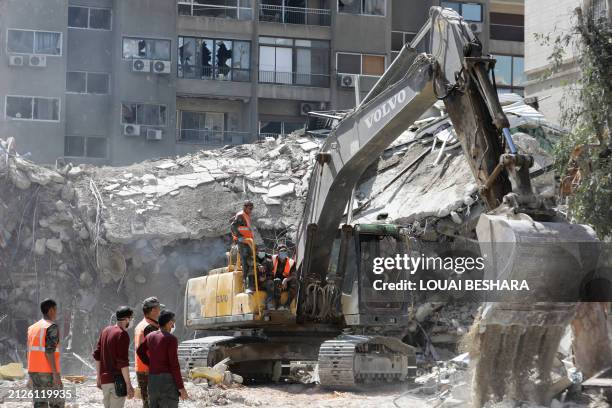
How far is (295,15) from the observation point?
1738 inches

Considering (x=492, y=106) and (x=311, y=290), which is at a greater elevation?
(x=492, y=106)

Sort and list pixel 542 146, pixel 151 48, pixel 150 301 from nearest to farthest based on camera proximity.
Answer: pixel 150 301 < pixel 542 146 < pixel 151 48

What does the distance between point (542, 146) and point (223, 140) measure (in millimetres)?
20877

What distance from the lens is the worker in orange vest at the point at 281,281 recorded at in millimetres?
15562

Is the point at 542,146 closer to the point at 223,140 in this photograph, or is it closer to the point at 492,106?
the point at 492,106

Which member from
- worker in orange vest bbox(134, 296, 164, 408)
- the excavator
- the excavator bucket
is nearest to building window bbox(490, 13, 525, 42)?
the excavator

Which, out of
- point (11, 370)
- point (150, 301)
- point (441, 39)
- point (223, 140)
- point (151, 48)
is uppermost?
point (151, 48)

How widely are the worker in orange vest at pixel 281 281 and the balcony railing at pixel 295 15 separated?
29141 mm

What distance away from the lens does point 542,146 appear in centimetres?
2478

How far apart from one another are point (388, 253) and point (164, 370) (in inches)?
286

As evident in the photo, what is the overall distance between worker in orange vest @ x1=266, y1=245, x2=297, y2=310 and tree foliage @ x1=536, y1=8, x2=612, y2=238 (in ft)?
13.7

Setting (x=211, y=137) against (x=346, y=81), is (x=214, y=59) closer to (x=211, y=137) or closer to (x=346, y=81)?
(x=211, y=137)

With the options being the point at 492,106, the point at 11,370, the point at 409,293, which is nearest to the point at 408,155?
the point at 409,293

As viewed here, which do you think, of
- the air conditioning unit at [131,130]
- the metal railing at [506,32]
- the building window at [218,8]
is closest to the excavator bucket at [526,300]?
the air conditioning unit at [131,130]
